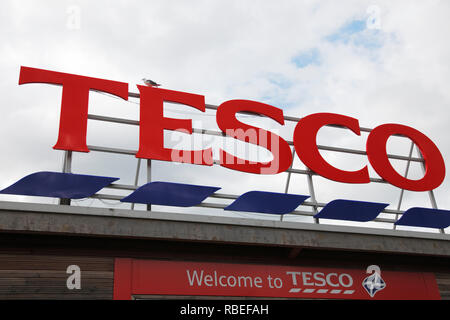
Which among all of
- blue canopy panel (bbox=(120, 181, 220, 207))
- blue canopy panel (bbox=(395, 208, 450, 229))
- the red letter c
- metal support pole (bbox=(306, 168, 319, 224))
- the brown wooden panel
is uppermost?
the red letter c

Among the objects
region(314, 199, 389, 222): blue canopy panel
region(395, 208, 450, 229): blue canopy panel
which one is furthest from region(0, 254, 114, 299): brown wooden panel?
region(395, 208, 450, 229): blue canopy panel

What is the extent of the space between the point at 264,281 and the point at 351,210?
6.76 feet

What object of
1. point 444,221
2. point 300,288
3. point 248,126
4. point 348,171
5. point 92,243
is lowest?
point 300,288

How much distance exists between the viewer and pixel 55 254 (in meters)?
5.65

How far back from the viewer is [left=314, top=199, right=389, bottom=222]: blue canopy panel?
24.1 feet

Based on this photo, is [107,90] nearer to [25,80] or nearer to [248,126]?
[25,80]

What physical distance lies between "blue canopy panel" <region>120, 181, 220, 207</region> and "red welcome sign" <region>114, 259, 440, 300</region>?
3.26 ft

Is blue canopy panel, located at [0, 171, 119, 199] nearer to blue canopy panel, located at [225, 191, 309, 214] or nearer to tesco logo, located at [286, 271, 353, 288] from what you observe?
blue canopy panel, located at [225, 191, 309, 214]

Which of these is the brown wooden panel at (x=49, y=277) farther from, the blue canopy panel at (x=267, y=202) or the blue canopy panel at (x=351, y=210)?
the blue canopy panel at (x=351, y=210)

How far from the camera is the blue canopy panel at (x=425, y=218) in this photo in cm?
785

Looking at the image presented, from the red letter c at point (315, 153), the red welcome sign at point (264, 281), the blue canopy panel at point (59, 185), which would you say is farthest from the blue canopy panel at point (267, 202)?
the blue canopy panel at point (59, 185)
